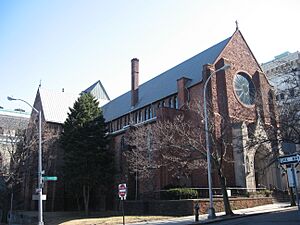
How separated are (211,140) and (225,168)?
8906mm

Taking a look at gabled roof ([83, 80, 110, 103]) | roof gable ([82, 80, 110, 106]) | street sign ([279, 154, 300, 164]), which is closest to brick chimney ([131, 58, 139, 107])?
roof gable ([82, 80, 110, 106])

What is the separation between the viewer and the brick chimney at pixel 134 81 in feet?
159

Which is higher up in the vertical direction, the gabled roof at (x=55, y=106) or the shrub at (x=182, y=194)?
the gabled roof at (x=55, y=106)

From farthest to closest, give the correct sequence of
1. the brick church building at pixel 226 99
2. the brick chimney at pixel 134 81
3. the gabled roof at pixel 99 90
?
the gabled roof at pixel 99 90 → the brick chimney at pixel 134 81 → the brick church building at pixel 226 99

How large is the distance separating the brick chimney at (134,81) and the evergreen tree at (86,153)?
859cm

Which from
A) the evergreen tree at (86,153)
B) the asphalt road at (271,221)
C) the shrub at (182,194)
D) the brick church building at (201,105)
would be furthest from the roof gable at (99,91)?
the asphalt road at (271,221)

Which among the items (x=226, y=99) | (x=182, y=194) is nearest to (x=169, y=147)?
(x=182, y=194)

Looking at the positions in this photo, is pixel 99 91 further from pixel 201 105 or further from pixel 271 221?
pixel 271 221

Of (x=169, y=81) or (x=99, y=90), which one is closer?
(x=169, y=81)

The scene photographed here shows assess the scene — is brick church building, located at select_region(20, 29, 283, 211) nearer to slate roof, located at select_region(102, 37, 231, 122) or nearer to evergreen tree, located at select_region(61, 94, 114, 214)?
slate roof, located at select_region(102, 37, 231, 122)

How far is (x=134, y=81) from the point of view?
4988 cm

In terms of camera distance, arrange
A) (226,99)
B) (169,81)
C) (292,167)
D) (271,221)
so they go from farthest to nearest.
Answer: (169,81)
(226,99)
(271,221)
(292,167)

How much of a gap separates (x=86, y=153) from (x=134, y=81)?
16.0 m

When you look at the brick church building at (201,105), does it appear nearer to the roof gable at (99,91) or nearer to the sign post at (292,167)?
the roof gable at (99,91)
